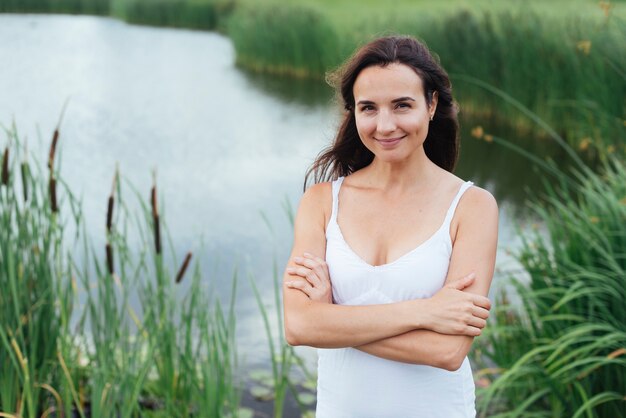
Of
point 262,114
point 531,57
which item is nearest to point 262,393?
point 531,57

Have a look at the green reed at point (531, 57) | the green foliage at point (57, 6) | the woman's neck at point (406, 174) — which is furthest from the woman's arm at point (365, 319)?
the green foliage at point (57, 6)

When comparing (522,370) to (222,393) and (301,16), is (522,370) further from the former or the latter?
(301,16)

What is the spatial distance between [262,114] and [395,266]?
821cm

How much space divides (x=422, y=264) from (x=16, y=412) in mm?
1699

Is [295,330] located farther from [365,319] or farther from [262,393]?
[262,393]

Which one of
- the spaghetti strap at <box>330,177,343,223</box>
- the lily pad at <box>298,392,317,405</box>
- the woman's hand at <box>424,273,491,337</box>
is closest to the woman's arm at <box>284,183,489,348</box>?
the woman's hand at <box>424,273,491,337</box>

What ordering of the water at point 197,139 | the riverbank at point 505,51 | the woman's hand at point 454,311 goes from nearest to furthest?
the woman's hand at point 454,311, the water at point 197,139, the riverbank at point 505,51

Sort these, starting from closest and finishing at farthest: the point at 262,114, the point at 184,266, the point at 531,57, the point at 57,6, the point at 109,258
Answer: the point at 109,258 < the point at 184,266 < the point at 531,57 < the point at 262,114 < the point at 57,6

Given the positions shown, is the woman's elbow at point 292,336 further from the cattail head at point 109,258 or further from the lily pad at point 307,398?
the lily pad at point 307,398

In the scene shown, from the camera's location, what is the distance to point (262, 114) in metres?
9.50

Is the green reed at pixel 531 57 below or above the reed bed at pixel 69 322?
above

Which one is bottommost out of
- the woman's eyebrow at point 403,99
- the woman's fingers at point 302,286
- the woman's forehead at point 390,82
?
the woman's fingers at point 302,286

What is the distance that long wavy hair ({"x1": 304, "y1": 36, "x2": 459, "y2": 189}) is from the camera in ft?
4.64

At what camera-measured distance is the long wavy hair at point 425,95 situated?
1414mm
